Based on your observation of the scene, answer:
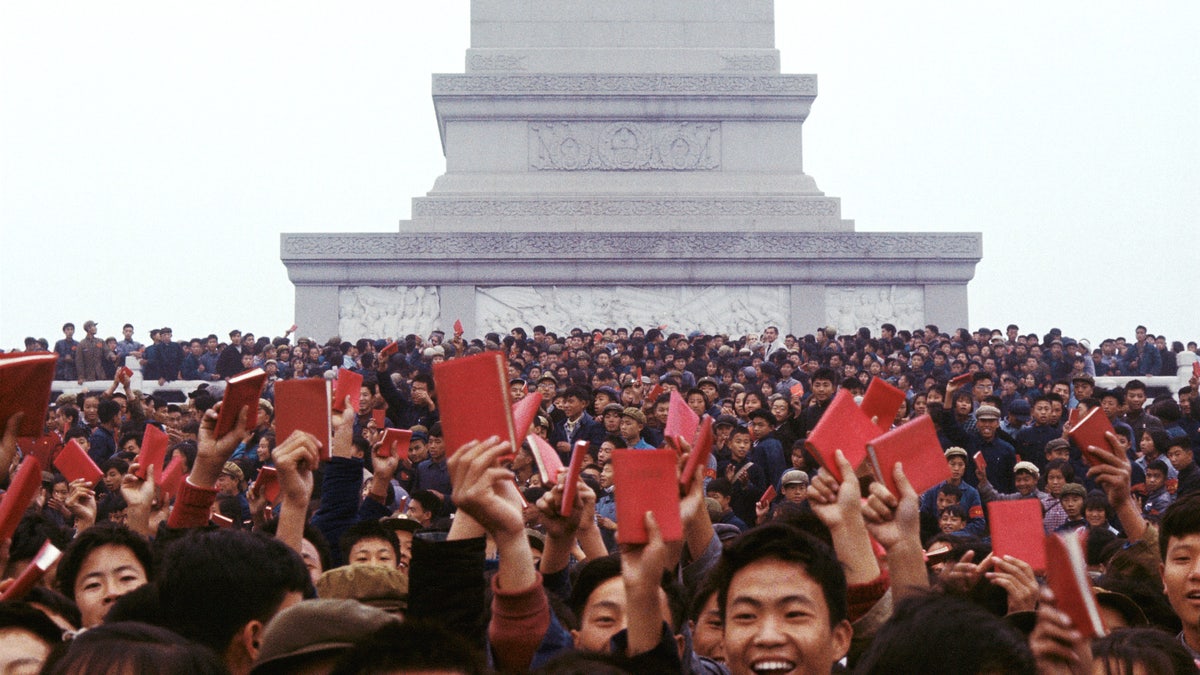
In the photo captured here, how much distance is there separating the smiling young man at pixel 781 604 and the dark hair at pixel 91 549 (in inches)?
80.6

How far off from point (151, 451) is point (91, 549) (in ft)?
3.64

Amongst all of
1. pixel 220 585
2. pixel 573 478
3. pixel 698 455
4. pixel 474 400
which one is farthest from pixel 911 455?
pixel 220 585

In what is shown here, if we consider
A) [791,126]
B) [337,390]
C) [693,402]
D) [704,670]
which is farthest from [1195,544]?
[791,126]

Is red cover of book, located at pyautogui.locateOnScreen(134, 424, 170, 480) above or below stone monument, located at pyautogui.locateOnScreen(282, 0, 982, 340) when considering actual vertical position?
below

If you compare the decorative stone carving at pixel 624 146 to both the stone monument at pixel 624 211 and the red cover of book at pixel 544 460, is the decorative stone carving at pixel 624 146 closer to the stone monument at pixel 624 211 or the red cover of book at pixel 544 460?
the stone monument at pixel 624 211

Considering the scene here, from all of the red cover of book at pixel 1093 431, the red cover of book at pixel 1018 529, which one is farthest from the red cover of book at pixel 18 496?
the red cover of book at pixel 1093 431

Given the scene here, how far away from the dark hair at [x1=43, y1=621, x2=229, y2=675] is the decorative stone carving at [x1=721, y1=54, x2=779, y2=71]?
1053 inches

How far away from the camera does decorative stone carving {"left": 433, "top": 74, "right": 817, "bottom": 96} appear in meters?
28.5

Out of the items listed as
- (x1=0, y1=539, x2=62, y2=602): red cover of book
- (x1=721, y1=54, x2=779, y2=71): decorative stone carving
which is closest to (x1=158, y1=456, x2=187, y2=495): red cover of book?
(x1=0, y1=539, x2=62, y2=602): red cover of book

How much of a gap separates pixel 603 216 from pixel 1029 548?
2279cm

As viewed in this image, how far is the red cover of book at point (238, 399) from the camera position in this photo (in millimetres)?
4836

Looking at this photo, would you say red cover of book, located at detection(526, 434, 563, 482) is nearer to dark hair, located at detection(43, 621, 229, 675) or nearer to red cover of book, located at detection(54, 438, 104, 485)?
dark hair, located at detection(43, 621, 229, 675)

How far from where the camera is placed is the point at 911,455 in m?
4.28

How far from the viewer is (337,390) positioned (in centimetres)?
620
